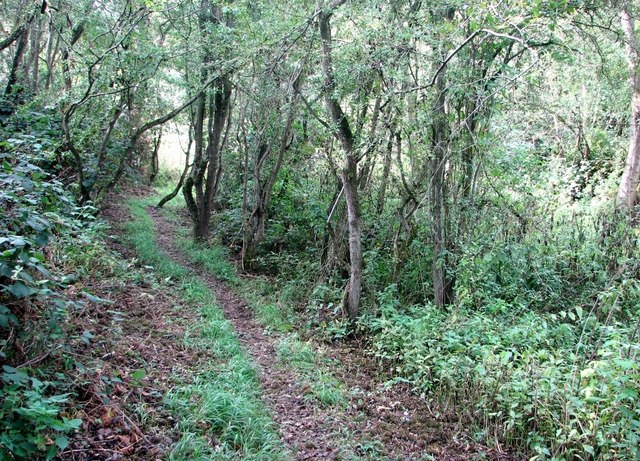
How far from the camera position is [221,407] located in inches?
156

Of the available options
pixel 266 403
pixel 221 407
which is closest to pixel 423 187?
pixel 266 403

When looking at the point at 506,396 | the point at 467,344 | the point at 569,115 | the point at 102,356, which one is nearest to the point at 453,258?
the point at 467,344

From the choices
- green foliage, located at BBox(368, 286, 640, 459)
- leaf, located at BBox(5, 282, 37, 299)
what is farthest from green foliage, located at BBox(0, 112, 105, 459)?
green foliage, located at BBox(368, 286, 640, 459)

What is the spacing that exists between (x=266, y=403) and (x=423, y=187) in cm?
455

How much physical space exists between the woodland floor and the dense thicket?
33 cm

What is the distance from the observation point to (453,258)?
258 inches

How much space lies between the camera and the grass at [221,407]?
3.50m

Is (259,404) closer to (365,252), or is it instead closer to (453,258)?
(453,258)

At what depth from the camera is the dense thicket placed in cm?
424

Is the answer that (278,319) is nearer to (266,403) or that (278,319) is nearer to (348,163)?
(266,403)

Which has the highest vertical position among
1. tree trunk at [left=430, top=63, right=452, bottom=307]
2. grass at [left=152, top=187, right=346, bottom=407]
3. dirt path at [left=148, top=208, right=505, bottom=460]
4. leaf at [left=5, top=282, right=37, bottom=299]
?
tree trunk at [left=430, top=63, right=452, bottom=307]

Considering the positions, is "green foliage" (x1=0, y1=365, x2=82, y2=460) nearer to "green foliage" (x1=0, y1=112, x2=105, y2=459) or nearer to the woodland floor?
"green foliage" (x1=0, y1=112, x2=105, y2=459)

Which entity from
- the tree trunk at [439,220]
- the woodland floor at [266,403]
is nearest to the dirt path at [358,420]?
the woodland floor at [266,403]

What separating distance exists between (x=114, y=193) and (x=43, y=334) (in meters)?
11.6
